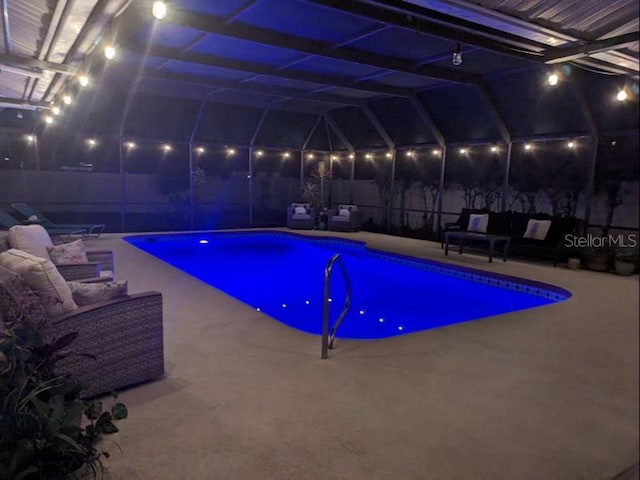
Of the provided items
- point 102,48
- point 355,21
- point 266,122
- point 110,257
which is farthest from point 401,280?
point 266,122

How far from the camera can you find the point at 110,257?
15.8ft

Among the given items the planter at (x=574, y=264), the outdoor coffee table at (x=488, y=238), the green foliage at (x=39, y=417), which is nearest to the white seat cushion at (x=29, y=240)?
the green foliage at (x=39, y=417)

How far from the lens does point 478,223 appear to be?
28.1 feet

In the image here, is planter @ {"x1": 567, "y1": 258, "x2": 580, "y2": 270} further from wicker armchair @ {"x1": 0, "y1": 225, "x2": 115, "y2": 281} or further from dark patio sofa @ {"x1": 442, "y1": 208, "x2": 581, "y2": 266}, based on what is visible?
wicker armchair @ {"x1": 0, "y1": 225, "x2": 115, "y2": 281}

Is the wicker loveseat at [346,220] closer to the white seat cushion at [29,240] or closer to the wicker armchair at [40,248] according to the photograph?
the wicker armchair at [40,248]

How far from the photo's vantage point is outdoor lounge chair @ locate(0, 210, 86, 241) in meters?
2.78

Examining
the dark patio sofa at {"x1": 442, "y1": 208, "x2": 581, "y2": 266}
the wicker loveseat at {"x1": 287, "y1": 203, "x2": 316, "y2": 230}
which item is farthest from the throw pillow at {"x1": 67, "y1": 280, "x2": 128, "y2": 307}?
the wicker loveseat at {"x1": 287, "y1": 203, "x2": 316, "y2": 230}

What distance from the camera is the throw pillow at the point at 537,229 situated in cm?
766

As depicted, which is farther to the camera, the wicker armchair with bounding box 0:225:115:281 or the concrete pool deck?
the wicker armchair with bounding box 0:225:115:281

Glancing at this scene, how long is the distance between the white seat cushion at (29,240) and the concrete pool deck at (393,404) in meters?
1.17

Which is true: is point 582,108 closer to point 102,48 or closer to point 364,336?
point 364,336

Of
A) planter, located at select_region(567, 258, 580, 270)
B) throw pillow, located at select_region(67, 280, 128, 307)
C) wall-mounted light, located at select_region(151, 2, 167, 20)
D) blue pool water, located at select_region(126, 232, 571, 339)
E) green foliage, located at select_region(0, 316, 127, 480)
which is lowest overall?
blue pool water, located at select_region(126, 232, 571, 339)

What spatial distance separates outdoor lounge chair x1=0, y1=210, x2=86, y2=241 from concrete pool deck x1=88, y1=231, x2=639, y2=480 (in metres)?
1.34

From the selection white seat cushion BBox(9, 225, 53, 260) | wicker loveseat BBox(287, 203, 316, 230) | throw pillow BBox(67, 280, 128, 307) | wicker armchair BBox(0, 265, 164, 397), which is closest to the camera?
wicker armchair BBox(0, 265, 164, 397)
